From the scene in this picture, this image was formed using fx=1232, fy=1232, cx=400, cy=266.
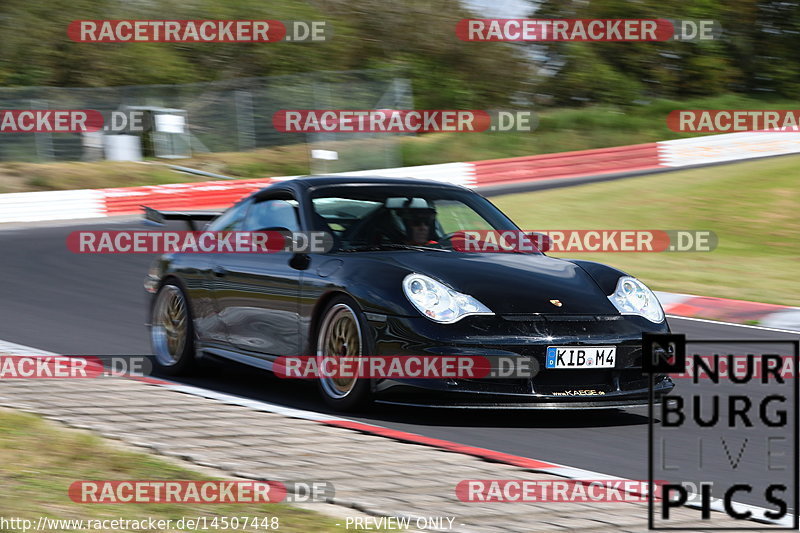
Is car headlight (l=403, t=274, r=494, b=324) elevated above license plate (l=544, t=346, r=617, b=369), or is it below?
above

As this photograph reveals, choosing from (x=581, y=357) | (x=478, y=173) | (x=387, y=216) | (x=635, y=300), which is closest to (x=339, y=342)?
(x=387, y=216)

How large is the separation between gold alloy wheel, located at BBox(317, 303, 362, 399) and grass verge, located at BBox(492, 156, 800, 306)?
6.88 meters

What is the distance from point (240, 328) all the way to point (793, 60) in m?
39.5

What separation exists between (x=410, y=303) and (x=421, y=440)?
0.85 m

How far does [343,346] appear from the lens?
21.7ft

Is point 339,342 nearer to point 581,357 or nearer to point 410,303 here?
point 410,303

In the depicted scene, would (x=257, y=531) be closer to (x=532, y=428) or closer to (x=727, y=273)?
(x=532, y=428)

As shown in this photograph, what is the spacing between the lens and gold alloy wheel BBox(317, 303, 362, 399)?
6.53 m

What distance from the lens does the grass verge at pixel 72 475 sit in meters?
4.05

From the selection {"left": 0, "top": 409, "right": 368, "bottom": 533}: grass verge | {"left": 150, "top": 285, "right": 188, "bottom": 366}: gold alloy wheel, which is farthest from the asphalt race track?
{"left": 0, "top": 409, "right": 368, "bottom": 533}: grass verge

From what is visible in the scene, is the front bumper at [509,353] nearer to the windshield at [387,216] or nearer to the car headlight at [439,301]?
the car headlight at [439,301]

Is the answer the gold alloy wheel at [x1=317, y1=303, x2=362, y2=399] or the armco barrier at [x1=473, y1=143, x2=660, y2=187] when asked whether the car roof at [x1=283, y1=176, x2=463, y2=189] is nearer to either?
the gold alloy wheel at [x1=317, y1=303, x2=362, y2=399]

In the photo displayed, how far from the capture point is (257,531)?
391cm

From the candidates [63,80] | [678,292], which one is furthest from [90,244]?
[63,80]
